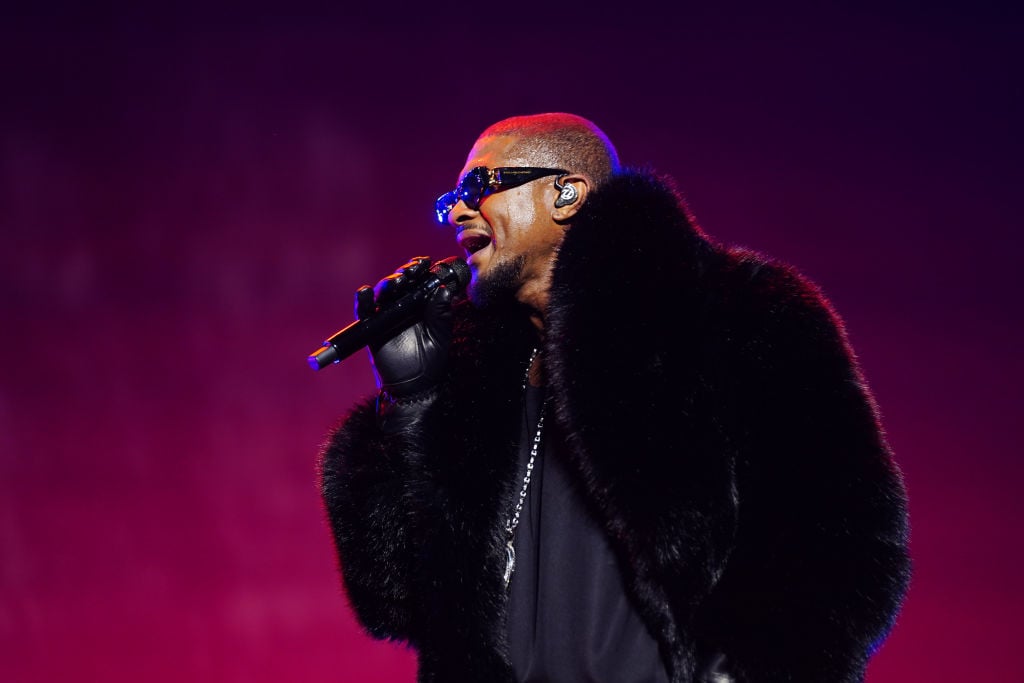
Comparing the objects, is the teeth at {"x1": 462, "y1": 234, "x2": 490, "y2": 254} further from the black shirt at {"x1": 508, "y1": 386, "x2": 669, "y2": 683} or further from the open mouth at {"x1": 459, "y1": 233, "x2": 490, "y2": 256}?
the black shirt at {"x1": 508, "y1": 386, "x2": 669, "y2": 683}

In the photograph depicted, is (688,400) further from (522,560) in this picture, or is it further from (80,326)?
(80,326)

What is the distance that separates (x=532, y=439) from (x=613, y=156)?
65cm

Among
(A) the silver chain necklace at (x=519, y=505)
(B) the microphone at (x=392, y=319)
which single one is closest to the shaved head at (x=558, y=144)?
(B) the microphone at (x=392, y=319)

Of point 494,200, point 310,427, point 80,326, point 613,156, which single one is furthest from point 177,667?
point 613,156

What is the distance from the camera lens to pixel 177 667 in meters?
2.77

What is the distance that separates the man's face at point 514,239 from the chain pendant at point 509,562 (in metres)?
0.50

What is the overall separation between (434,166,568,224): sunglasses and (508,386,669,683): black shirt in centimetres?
51

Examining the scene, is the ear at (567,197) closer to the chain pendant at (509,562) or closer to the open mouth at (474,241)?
the open mouth at (474,241)

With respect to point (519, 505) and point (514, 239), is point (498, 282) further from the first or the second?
point (519, 505)

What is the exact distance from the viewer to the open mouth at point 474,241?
1819mm

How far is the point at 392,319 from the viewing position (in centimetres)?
168

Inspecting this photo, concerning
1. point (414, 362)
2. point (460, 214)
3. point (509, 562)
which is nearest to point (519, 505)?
point (509, 562)

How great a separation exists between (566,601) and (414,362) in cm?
60

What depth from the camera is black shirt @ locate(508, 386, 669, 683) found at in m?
1.42
